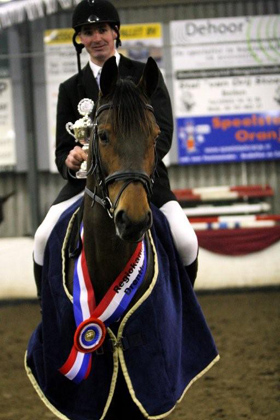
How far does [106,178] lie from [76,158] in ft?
2.33

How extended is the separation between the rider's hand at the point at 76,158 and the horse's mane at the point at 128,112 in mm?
592

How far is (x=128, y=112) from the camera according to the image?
3.17m

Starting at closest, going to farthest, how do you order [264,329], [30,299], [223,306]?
[264,329]
[223,306]
[30,299]

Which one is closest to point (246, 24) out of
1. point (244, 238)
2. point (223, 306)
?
point (244, 238)

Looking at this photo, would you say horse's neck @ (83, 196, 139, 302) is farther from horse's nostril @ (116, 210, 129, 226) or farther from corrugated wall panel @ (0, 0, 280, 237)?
corrugated wall panel @ (0, 0, 280, 237)

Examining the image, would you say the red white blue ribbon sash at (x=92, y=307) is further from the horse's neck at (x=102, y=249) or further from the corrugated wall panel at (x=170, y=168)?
the corrugated wall panel at (x=170, y=168)

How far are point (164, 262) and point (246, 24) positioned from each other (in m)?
9.06

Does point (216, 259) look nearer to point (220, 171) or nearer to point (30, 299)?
point (220, 171)

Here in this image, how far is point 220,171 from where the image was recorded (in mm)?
12727

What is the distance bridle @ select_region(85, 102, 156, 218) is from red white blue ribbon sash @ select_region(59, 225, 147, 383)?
325 mm

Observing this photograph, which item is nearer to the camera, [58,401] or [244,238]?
[58,401]

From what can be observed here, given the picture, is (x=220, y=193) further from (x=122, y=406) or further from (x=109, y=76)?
(x=109, y=76)

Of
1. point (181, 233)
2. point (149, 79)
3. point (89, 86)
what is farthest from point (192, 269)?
point (149, 79)

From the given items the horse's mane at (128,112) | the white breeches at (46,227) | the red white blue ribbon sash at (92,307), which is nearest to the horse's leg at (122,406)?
the red white blue ribbon sash at (92,307)
